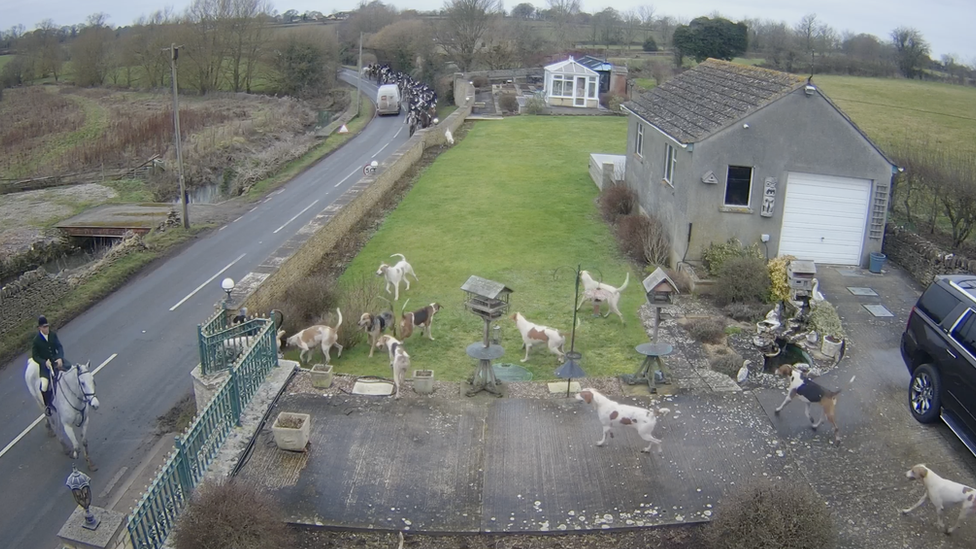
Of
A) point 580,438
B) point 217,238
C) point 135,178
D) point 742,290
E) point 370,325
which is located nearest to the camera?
point 580,438

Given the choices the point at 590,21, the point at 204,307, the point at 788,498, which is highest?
the point at 590,21

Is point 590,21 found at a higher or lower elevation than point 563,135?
higher

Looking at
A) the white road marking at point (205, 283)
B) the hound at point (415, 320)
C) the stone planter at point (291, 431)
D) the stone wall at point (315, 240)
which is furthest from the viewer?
the white road marking at point (205, 283)

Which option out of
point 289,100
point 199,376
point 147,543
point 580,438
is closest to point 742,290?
point 580,438

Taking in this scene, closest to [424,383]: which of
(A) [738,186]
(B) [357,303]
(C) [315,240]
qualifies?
(B) [357,303]

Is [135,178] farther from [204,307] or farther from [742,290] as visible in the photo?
[742,290]

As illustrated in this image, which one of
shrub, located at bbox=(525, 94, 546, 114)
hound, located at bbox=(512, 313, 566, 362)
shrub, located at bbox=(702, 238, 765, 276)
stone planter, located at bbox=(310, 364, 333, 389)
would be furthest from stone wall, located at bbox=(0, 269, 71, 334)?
shrub, located at bbox=(525, 94, 546, 114)

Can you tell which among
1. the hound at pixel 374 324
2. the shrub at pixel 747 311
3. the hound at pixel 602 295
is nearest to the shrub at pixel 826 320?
the shrub at pixel 747 311

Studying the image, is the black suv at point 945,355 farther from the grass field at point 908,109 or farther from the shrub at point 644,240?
the grass field at point 908,109
